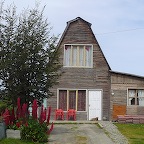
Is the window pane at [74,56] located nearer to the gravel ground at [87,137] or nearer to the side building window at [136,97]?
the side building window at [136,97]

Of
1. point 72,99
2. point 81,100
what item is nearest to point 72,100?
point 72,99

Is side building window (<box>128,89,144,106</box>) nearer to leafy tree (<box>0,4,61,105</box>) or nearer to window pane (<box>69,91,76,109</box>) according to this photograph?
window pane (<box>69,91,76,109</box>)

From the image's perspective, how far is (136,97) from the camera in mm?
26219

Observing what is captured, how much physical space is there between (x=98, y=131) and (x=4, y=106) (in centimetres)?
519

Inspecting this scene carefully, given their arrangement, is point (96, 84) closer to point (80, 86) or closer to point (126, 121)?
point (80, 86)

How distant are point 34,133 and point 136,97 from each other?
43.9 ft

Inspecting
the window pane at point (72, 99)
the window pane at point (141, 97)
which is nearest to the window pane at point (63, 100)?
the window pane at point (72, 99)

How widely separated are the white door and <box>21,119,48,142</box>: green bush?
11621 mm

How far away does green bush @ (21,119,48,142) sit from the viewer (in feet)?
47.0

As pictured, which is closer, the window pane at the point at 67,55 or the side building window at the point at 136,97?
the side building window at the point at 136,97

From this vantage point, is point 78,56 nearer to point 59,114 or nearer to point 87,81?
point 87,81

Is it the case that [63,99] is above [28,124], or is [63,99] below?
above

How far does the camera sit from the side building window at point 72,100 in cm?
2620

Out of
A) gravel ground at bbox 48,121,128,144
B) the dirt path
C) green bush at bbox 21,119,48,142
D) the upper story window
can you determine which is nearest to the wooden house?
the upper story window
